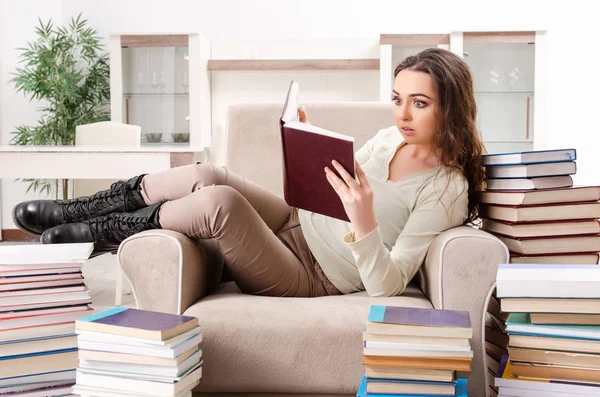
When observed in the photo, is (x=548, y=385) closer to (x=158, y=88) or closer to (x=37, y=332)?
(x=37, y=332)

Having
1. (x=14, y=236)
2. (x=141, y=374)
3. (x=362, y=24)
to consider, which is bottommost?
(x=14, y=236)

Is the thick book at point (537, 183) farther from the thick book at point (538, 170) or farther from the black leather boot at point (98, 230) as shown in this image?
the black leather boot at point (98, 230)

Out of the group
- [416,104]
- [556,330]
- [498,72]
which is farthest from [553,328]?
[498,72]

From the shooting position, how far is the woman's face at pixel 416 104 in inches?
72.6

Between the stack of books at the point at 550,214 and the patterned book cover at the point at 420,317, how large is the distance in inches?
15.7

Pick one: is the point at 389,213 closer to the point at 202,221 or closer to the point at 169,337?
the point at 202,221

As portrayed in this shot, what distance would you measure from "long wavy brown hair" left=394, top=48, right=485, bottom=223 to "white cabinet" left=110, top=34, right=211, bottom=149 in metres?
3.69

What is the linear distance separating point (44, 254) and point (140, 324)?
1.15ft

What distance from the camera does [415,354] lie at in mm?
1431

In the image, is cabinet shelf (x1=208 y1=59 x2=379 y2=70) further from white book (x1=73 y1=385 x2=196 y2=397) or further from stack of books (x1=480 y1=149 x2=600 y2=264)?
white book (x1=73 y1=385 x2=196 y2=397)

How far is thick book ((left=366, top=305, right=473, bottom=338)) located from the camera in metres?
1.41

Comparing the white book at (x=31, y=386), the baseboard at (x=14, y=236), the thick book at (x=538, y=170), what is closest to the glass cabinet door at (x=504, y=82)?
the thick book at (x=538, y=170)

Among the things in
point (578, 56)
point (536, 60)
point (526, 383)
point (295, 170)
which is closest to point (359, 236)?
point (295, 170)

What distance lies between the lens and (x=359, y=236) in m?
1.69
